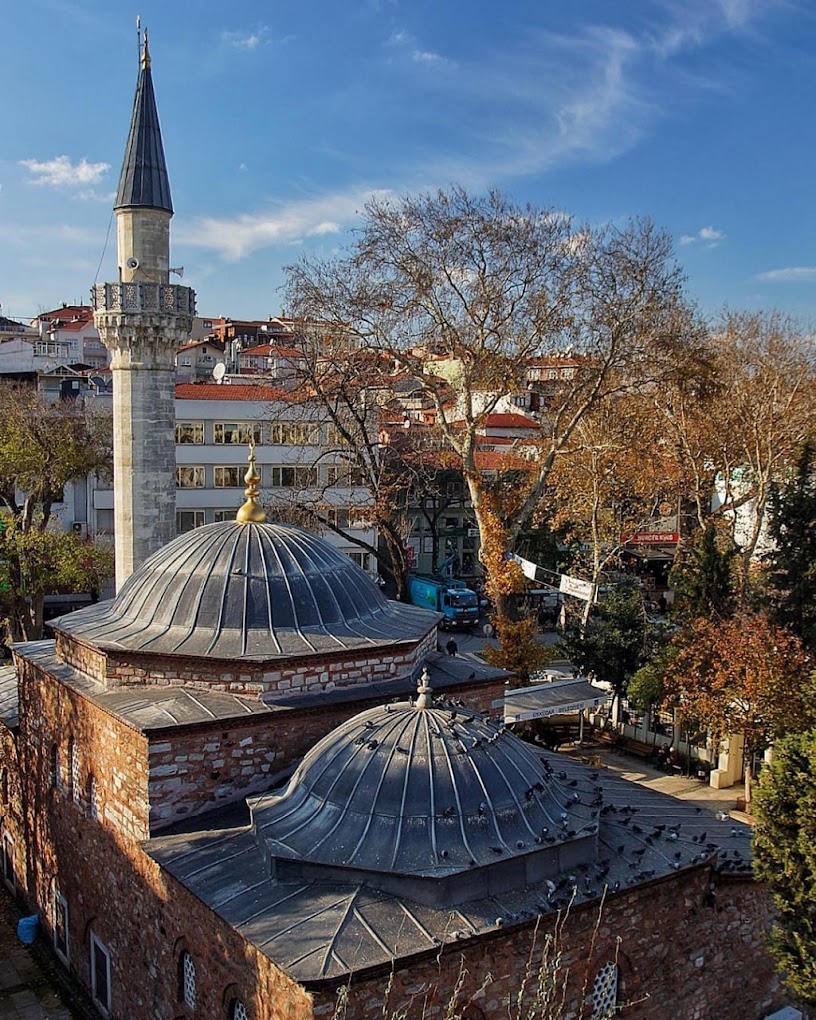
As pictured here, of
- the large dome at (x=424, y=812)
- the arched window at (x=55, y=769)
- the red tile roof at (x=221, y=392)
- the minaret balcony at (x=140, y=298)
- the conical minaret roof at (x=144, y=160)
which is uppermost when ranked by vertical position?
the conical minaret roof at (x=144, y=160)

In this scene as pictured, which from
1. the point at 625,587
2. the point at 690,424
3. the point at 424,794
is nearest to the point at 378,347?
the point at 625,587

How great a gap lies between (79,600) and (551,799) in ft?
66.8

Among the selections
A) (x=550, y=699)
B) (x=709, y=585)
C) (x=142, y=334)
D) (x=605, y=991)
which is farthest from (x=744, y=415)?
(x=605, y=991)

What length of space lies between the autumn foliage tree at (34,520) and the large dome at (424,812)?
1249 cm

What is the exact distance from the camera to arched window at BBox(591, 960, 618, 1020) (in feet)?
23.7

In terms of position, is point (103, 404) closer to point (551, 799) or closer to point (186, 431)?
point (186, 431)

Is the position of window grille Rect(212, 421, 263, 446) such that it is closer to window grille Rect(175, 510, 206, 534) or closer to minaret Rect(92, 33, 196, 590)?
window grille Rect(175, 510, 206, 534)

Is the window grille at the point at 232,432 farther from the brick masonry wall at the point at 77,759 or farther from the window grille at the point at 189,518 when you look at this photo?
the brick masonry wall at the point at 77,759

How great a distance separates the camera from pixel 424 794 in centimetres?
699

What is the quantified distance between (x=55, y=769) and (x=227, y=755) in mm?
2955

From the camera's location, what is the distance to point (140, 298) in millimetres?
14633

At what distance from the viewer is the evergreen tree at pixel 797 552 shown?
14602mm

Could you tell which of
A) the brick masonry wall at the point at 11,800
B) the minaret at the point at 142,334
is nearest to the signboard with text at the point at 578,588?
the minaret at the point at 142,334

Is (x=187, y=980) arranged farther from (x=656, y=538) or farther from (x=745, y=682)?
(x=656, y=538)
